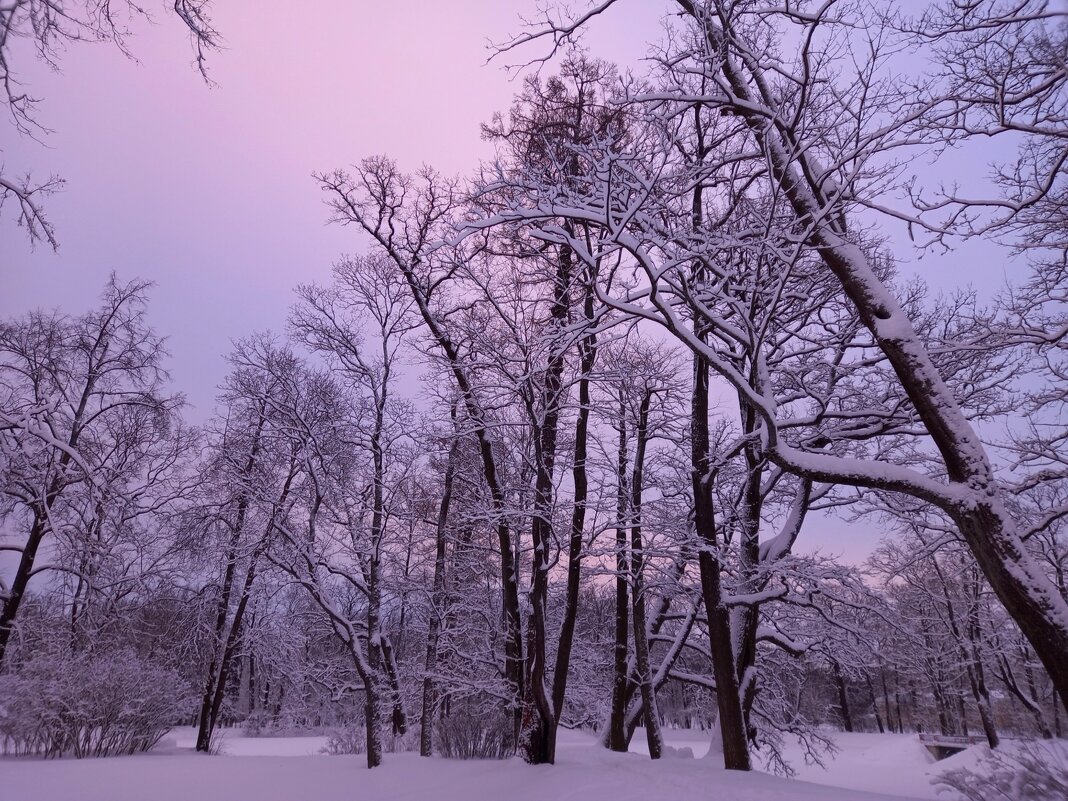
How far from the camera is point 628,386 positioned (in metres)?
9.56

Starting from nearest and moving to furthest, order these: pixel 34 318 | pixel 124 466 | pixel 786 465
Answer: pixel 786 465 < pixel 34 318 < pixel 124 466

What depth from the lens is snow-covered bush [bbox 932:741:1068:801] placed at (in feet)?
14.7

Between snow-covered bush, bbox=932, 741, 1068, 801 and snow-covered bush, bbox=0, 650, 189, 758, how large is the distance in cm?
1379

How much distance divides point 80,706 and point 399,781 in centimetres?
755

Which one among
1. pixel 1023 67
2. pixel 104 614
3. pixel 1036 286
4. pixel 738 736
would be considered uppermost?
pixel 1023 67

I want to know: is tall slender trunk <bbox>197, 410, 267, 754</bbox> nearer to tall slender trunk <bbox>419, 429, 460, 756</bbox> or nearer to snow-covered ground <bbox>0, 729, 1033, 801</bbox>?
snow-covered ground <bbox>0, 729, 1033, 801</bbox>

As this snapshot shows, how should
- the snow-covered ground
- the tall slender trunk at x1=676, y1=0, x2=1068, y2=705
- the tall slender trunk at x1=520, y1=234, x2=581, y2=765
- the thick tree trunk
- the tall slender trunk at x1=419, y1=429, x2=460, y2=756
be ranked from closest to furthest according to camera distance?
the tall slender trunk at x1=676, y1=0, x2=1068, y2=705
the snow-covered ground
the tall slender trunk at x1=520, y1=234, x2=581, y2=765
the thick tree trunk
the tall slender trunk at x1=419, y1=429, x2=460, y2=756

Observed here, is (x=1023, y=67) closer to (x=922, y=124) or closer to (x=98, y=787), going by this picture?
(x=922, y=124)

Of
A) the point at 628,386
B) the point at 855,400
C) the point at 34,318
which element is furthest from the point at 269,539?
the point at 855,400

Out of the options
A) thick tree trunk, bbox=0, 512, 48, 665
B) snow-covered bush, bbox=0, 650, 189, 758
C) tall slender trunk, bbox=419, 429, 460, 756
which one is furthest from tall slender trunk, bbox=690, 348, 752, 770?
snow-covered bush, bbox=0, 650, 189, 758

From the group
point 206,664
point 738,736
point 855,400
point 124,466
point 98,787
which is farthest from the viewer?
point 206,664

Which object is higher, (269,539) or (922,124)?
(922,124)

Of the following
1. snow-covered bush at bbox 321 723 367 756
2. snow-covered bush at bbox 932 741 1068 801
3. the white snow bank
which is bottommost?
snow-covered bush at bbox 321 723 367 756

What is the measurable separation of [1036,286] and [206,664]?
20.0m
